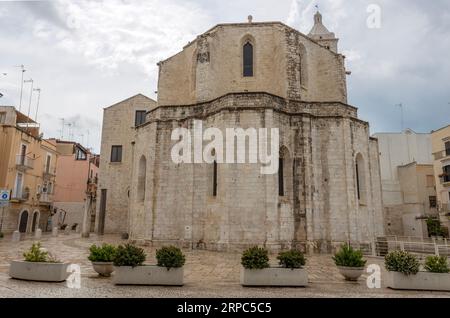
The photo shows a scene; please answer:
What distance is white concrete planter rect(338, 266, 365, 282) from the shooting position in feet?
30.3

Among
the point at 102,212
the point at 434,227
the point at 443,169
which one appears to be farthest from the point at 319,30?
the point at 102,212

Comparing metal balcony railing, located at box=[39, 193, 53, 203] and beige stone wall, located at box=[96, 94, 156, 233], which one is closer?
beige stone wall, located at box=[96, 94, 156, 233]

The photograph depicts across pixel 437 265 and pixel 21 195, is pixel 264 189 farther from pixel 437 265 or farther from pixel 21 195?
pixel 21 195

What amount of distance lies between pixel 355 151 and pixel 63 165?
35519 mm

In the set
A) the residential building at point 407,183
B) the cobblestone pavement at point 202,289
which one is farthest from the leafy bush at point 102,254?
the residential building at point 407,183

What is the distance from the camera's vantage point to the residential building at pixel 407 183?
3609 centimetres

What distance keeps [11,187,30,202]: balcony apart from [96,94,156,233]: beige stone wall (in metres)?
6.67

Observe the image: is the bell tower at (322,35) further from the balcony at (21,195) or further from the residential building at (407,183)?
the balcony at (21,195)

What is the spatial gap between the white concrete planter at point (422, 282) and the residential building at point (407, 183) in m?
29.1

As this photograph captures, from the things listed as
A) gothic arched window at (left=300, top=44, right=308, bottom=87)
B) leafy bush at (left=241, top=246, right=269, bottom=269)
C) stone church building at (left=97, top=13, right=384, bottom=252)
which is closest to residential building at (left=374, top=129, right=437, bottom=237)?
stone church building at (left=97, top=13, right=384, bottom=252)

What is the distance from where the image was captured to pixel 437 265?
8.61 metres

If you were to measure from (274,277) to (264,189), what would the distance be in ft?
25.7

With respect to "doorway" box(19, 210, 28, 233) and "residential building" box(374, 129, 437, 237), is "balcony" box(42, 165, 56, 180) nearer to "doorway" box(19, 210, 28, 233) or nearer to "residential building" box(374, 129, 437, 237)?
"doorway" box(19, 210, 28, 233)
